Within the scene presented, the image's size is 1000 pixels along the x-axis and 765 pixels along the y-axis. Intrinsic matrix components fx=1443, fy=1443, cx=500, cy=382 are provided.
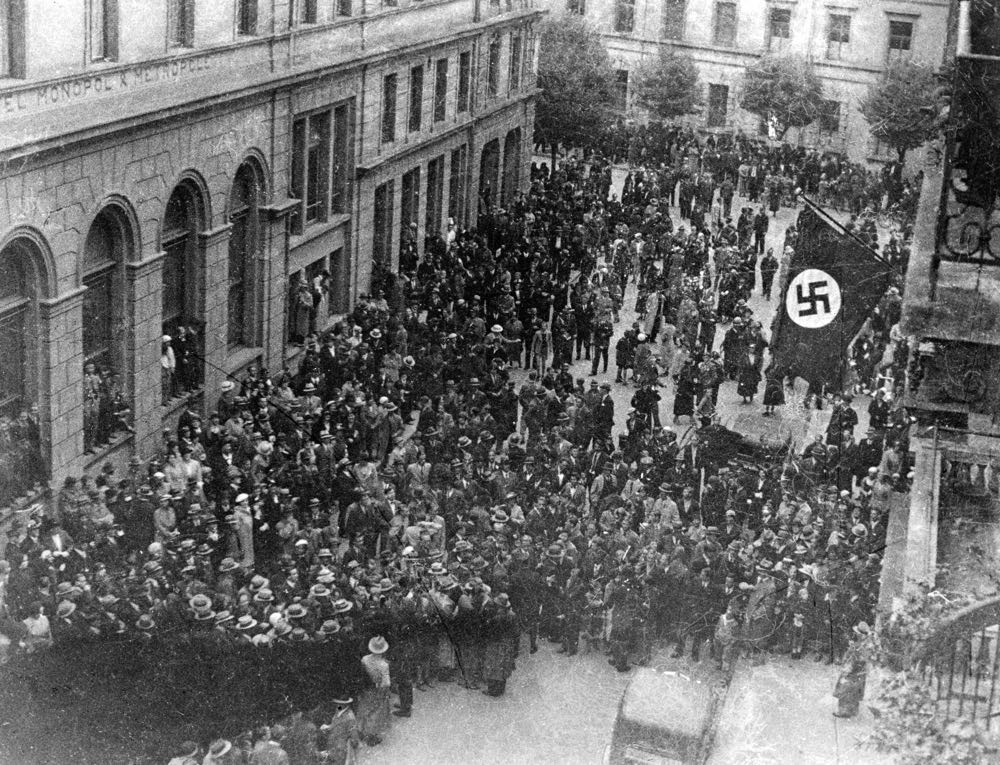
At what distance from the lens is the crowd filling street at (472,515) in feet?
59.2

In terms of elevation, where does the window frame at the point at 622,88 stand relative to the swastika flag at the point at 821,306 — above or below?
below

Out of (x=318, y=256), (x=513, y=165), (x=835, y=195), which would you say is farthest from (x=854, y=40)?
(x=318, y=256)

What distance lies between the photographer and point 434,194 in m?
42.2

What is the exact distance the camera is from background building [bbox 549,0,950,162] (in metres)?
56.5

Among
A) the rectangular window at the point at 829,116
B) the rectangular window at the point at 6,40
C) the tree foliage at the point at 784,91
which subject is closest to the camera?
the rectangular window at the point at 6,40

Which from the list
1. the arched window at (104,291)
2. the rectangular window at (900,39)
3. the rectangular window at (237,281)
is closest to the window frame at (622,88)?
the rectangular window at (900,39)

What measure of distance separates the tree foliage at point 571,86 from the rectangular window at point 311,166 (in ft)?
79.1

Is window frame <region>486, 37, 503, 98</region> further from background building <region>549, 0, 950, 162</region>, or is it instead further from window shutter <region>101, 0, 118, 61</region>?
window shutter <region>101, 0, 118, 61</region>

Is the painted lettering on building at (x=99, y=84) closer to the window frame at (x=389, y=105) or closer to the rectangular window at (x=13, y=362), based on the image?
the rectangular window at (x=13, y=362)

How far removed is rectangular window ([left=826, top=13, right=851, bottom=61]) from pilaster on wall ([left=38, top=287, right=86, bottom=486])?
4262cm

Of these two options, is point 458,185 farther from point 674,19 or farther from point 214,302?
point 674,19

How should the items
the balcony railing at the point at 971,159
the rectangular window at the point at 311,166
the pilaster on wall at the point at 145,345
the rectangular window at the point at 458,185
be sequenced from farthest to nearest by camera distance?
the rectangular window at the point at 458,185
the rectangular window at the point at 311,166
the pilaster on wall at the point at 145,345
the balcony railing at the point at 971,159

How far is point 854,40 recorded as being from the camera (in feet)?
190

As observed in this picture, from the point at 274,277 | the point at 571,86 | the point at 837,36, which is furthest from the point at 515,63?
the point at 274,277
